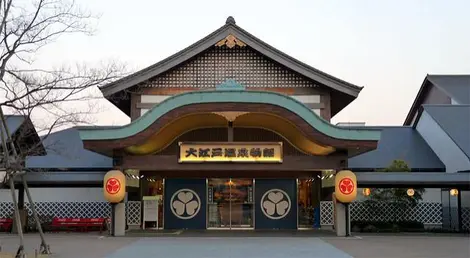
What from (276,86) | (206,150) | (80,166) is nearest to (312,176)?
(276,86)

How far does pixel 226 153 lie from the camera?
2108 centimetres

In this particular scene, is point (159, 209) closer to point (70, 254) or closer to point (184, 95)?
point (184, 95)

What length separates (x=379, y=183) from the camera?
74.2ft

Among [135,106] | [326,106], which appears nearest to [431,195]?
[326,106]

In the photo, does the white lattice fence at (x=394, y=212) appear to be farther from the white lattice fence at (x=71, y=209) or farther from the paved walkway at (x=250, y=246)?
the white lattice fence at (x=71, y=209)

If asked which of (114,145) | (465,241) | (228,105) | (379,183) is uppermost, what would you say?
(228,105)

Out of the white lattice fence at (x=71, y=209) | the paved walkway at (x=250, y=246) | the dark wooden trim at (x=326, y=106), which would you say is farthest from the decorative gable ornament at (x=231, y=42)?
the white lattice fence at (x=71, y=209)

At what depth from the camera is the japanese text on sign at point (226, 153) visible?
2106 cm

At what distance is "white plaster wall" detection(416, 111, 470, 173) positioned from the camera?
2527 centimetres

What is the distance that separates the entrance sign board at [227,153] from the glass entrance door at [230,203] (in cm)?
381

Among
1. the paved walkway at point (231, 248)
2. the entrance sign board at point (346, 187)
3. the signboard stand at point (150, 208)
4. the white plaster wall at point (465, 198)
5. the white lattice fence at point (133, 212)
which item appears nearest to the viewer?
the paved walkway at point (231, 248)

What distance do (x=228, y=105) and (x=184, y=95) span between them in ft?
5.21

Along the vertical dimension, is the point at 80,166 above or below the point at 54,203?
above

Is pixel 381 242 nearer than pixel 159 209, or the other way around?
pixel 381 242
